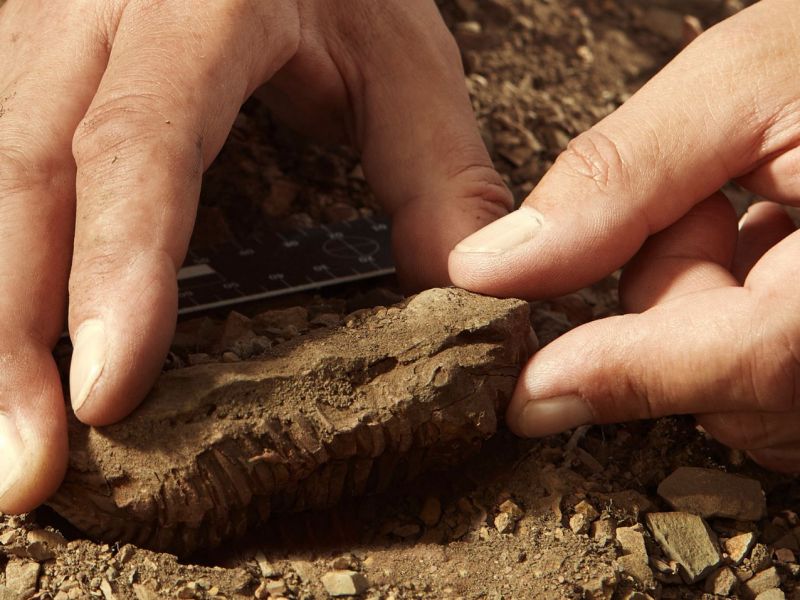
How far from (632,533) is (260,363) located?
0.66 meters

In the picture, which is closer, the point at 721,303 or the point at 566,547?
the point at 566,547

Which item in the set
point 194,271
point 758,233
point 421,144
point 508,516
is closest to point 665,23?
point 758,233

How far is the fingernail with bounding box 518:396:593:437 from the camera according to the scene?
5.35ft

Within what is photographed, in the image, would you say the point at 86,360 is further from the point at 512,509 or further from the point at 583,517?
the point at 583,517

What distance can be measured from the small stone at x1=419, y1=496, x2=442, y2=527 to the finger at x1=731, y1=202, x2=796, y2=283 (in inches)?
31.3

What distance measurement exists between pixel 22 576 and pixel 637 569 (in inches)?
36.7

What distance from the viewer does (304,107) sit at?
225 cm

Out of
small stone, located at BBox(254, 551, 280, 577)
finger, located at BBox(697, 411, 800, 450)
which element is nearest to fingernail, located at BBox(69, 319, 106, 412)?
small stone, located at BBox(254, 551, 280, 577)

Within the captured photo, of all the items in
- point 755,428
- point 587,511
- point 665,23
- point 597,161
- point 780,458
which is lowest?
point 665,23

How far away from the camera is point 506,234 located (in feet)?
5.58

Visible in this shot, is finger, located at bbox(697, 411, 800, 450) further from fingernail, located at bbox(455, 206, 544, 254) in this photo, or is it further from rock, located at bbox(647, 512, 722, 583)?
fingernail, located at bbox(455, 206, 544, 254)

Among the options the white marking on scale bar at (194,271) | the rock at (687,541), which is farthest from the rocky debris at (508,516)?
the white marking on scale bar at (194,271)

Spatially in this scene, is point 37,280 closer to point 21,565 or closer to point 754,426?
point 21,565

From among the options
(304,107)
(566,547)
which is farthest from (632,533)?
(304,107)
